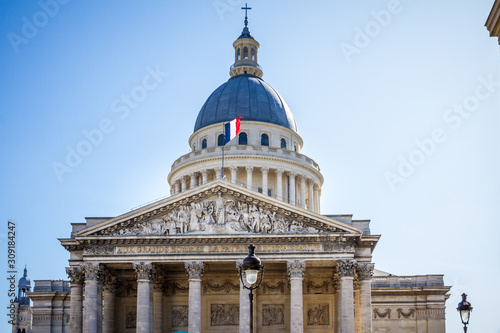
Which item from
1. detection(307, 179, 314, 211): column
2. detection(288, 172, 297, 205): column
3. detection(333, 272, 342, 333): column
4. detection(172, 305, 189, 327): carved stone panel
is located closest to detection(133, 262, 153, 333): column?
detection(172, 305, 189, 327): carved stone panel

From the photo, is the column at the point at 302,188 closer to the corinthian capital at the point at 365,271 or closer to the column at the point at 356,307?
the column at the point at 356,307

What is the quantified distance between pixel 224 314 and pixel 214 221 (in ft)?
31.5

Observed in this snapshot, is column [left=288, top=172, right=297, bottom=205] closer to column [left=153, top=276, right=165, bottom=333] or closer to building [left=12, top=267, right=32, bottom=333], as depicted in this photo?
column [left=153, top=276, right=165, bottom=333]

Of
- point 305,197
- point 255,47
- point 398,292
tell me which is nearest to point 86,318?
point 398,292

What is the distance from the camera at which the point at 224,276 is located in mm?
60312

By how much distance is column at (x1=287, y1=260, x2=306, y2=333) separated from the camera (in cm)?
5247

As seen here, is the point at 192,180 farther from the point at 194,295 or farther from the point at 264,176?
the point at 194,295

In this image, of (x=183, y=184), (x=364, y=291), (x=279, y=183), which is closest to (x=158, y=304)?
(x=364, y=291)

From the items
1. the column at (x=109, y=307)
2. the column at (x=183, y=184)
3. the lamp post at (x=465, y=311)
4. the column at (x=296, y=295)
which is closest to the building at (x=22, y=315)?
the column at (x=183, y=184)

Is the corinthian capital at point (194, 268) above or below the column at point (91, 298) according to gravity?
above

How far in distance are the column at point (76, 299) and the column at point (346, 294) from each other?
18.6 meters

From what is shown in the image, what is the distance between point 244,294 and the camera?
5244 cm

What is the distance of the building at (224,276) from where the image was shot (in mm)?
53531

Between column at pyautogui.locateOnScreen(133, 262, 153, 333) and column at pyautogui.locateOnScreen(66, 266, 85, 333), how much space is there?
4.42 metres
